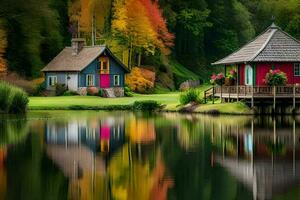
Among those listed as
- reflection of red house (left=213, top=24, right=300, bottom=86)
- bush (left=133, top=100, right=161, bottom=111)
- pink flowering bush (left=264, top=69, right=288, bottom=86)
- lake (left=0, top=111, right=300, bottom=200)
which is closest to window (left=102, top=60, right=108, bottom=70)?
bush (left=133, top=100, right=161, bottom=111)

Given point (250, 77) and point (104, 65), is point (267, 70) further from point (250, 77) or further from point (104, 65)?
point (104, 65)

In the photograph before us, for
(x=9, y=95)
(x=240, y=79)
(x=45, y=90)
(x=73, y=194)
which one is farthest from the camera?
Answer: (x=45, y=90)

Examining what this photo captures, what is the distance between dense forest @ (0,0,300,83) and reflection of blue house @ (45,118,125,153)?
2777cm

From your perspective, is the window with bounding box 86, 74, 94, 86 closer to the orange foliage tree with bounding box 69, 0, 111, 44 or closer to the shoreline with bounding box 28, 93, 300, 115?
the shoreline with bounding box 28, 93, 300, 115

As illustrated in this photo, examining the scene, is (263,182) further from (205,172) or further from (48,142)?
(48,142)

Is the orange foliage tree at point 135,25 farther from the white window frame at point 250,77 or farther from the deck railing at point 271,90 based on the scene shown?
the deck railing at point 271,90

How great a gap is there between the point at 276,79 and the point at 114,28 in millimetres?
33343

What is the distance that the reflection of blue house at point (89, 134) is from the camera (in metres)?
32.4

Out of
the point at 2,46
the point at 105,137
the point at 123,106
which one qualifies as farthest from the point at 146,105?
the point at 105,137

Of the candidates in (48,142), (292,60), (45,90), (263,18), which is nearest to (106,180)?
(48,142)

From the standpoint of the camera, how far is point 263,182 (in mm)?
21656

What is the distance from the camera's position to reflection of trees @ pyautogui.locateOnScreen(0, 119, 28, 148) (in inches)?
1333

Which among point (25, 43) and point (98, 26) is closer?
point (25, 43)

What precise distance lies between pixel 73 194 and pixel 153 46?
6693cm
